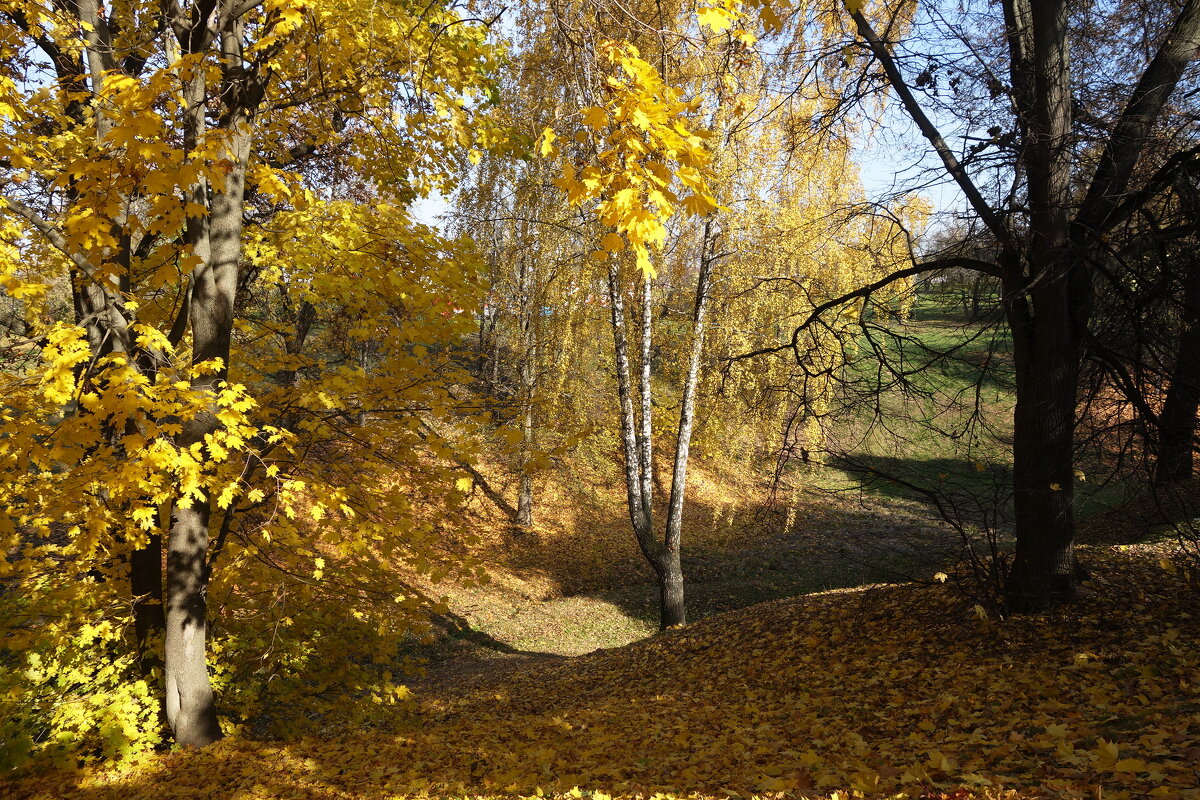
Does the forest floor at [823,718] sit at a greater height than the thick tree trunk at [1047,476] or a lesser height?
lesser

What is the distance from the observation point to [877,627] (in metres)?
5.52

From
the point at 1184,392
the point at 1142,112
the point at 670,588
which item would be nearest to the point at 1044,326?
the point at 1184,392

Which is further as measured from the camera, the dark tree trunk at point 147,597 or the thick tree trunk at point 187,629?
the dark tree trunk at point 147,597

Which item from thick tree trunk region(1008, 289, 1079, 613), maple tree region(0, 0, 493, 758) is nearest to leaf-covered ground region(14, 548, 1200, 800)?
thick tree trunk region(1008, 289, 1079, 613)

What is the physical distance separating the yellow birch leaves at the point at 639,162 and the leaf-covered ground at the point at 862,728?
2420 millimetres

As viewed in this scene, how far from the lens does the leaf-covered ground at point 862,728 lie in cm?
285

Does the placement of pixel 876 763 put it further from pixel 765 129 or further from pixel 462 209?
pixel 462 209

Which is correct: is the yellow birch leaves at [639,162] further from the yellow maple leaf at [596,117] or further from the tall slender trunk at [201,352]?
the tall slender trunk at [201,352]

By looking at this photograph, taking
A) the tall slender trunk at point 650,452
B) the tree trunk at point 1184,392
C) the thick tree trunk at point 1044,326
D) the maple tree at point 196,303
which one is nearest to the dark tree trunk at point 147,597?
the maple tree at point 196,303

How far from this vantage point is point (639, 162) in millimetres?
2578

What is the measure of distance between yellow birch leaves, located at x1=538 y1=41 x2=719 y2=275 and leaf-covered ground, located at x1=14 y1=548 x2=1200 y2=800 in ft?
7.94

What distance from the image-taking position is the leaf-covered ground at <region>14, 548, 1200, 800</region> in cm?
285

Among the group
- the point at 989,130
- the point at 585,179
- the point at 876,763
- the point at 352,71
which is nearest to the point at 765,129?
the point at 989,130

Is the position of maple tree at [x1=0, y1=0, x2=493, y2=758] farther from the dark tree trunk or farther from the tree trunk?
the tree trunk
